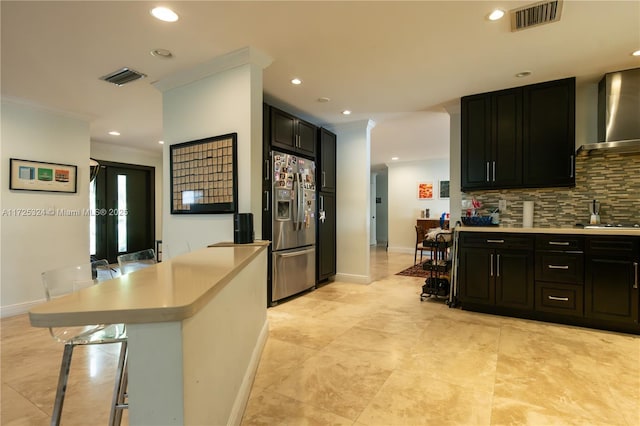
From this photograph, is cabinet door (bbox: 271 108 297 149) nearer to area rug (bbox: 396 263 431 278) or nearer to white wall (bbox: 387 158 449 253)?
area rug (bbox: 396 263 431 278)

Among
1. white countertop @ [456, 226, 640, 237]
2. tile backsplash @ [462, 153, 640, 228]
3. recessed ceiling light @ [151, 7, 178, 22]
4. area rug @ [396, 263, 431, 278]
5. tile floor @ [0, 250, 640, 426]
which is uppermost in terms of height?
recessed ceiling light @ [151, 7, 178, 22]

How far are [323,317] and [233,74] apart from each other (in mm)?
2519

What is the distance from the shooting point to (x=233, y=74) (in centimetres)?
276

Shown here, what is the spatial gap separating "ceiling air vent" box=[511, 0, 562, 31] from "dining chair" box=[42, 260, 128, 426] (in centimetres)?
295

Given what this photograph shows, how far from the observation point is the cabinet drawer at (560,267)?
2.99 meters

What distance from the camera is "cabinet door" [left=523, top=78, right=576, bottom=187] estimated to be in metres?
3.23

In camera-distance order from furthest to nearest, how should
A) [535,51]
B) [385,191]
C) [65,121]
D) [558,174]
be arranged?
1. [385,191]
2. [65,121]
3. [558,174]
4. [535,51]

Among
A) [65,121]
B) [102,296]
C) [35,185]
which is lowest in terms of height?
[102,296]

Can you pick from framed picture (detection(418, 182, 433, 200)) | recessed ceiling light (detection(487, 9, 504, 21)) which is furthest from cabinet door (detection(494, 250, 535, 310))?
framed picture (detection(418, 182, 433, 200))

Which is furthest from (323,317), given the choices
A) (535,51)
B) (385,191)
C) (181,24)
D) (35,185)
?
(385,191)

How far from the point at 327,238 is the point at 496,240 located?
2296mm

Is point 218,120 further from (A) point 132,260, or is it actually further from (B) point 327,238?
(B) point 327,238

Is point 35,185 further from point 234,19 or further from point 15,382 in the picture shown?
point 234,19

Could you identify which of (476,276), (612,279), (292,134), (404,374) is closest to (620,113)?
(612,279)
